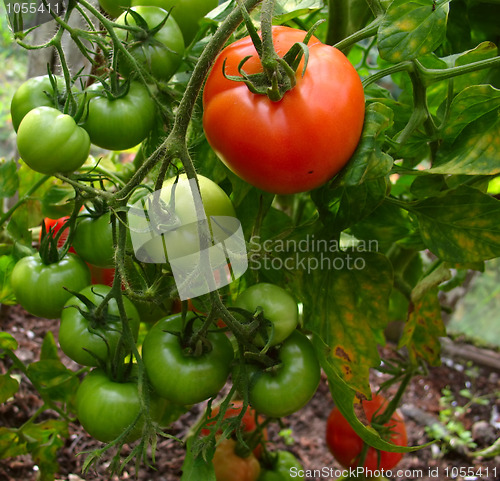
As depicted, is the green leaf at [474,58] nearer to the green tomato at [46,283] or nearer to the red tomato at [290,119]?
the red tomato at [290,119]

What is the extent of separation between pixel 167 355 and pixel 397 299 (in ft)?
1.99

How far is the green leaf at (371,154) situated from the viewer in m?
0.40

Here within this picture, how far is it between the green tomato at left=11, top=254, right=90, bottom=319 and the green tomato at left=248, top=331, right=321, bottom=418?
20 cm

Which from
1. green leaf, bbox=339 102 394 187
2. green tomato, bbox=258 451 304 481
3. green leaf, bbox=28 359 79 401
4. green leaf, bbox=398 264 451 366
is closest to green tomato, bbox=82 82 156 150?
green leaf, bbox=339 102 394 187

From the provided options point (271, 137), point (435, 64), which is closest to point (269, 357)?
point (271, 137)

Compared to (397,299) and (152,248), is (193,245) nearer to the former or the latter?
(152,248)

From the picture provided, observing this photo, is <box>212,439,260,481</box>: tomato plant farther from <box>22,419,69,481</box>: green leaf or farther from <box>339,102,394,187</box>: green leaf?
<box>339,102,394,187</box>: green leaf

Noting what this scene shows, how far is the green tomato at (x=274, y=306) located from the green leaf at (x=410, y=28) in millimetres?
228

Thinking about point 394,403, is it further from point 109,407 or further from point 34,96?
point 34,96

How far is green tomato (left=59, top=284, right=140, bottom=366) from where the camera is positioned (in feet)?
1.52

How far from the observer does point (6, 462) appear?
932 mm

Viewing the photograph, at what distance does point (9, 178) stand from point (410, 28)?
0.56 meters

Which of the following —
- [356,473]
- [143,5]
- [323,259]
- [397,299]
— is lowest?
[356,473]

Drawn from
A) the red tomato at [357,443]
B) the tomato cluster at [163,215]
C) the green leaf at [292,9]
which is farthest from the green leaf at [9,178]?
the red tomato at [357,443]
